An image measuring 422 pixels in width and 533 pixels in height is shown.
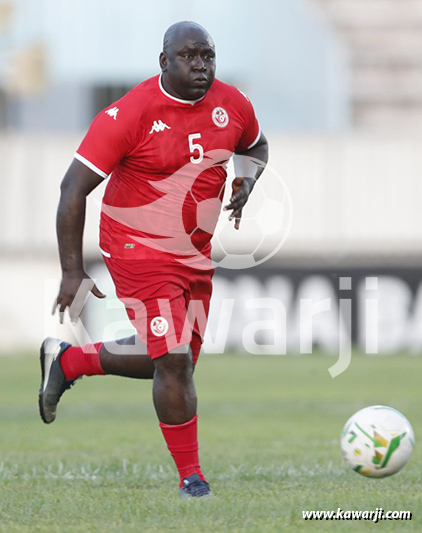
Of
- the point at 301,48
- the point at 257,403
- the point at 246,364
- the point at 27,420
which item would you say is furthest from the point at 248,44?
the point at 27,420

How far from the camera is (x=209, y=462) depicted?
21.9ft

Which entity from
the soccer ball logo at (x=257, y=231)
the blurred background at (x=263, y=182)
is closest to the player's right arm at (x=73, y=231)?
the soccer ball logo at (x=257, y=231)

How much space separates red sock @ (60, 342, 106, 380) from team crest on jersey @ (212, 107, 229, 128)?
155 cm

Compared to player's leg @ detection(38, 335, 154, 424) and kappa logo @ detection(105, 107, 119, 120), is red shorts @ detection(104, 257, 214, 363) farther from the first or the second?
kappa logo @ detection(105, 107, 119, 120)

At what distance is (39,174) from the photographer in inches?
883

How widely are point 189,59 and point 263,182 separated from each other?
51.4 feet

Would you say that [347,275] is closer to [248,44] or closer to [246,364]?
[246,364]

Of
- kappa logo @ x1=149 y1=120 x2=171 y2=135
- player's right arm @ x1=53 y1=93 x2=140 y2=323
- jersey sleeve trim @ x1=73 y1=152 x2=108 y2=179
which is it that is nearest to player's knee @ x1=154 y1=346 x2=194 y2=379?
player's right arm @ x1=53 y1=93 x2=140 y2=323

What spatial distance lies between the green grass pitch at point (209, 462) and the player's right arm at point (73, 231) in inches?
38.4

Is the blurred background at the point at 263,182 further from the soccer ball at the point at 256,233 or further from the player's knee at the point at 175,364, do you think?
the player's knee at the point at 175,364

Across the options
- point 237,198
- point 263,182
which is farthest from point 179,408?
point 263,182

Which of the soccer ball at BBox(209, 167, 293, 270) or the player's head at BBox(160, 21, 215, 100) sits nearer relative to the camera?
the player's head at BBox(160, 21, 215, 100)

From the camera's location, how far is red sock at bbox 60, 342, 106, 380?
6.21m

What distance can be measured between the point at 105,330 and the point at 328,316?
4.16 metres
